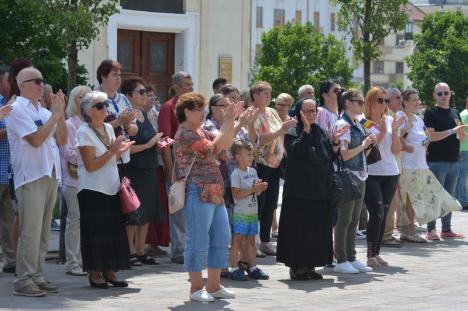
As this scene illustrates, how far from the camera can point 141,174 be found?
1284cm

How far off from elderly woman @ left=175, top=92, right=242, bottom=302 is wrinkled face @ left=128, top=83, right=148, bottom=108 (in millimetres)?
2186

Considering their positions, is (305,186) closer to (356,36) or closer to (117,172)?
(117,172)

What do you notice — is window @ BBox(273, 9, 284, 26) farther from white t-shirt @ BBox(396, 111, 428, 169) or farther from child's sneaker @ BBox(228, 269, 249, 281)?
child's sneaker @ BBox(228, 269, 249, 281)

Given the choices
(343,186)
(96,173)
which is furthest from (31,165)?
(343,186)

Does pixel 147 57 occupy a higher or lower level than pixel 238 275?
higher

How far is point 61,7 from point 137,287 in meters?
4.95

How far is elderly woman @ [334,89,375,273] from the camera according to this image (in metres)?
12.6

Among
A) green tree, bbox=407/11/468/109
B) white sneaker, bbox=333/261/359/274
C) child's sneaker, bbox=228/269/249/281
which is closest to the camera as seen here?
child's sneaker, bbox=228/269/249/281

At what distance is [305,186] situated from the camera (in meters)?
12.1

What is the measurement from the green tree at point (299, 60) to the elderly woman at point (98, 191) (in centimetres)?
5152

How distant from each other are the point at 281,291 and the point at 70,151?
102 inches

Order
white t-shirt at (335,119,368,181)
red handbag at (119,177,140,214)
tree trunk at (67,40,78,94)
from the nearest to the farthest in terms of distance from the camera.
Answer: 1. red handbag at (119,177,140,214)
2. white t-shirt at (335,119,368,181)
3. tree trunk at (67,40,78,94)

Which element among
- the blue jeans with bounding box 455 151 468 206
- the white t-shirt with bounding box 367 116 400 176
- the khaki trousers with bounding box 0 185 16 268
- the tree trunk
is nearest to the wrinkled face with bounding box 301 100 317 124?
the white t-shirt with bounding box 367 116 400 176

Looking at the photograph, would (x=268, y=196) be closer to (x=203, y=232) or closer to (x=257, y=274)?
(x=257, y=274)
